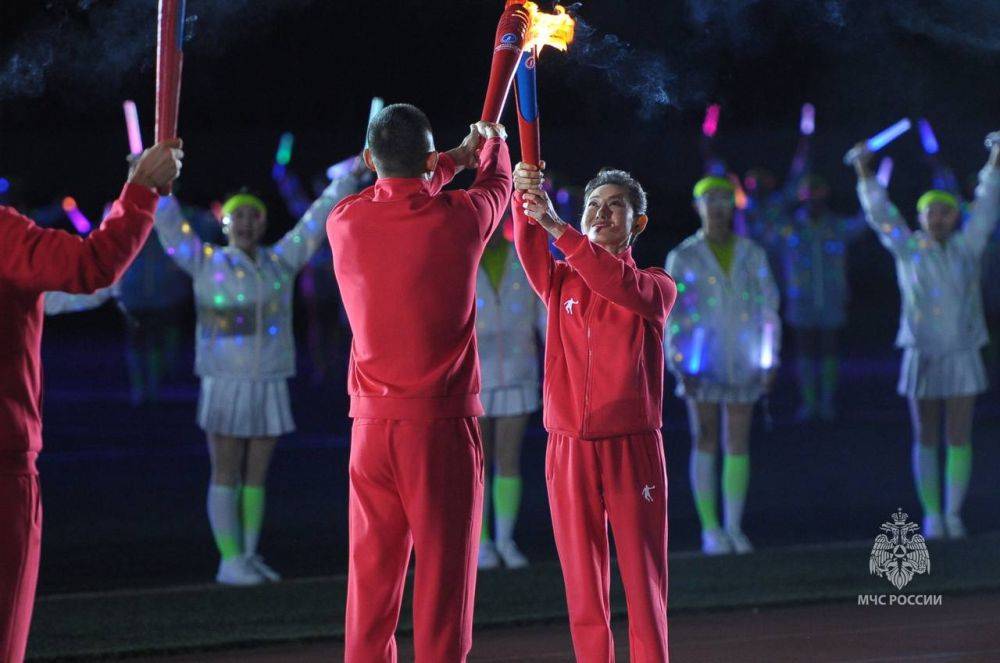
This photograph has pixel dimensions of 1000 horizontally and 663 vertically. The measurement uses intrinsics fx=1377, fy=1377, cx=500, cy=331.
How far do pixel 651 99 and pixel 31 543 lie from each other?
300 centimetres

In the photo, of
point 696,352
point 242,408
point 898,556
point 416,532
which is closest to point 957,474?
point 898,556

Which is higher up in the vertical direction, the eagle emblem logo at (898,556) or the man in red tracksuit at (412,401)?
the man in red tracksuit at (412,401)

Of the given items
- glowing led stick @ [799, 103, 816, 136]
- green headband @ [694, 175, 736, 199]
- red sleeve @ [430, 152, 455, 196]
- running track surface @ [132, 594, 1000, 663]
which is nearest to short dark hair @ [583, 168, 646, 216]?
red sleeve @ [430, 152, 455, 196]

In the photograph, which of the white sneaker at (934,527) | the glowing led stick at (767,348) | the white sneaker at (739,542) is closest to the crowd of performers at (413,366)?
the white sneaker at (739,542)

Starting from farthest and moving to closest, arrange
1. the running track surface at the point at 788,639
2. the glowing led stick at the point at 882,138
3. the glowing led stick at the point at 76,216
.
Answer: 1. the glowing led stick at the point at 76,216
2. the glowing led stick at the point at 882,138
3. the running track surface at the point at 788,639

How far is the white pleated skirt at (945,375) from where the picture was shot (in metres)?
7.94

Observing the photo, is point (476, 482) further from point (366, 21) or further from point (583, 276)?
point (366, 21)

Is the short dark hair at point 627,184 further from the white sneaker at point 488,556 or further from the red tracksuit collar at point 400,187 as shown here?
the white sneaker at point 488,556

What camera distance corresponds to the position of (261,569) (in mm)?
7016

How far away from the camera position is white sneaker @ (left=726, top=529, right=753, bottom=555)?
24.6 ft

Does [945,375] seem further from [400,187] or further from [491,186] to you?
[400,187]

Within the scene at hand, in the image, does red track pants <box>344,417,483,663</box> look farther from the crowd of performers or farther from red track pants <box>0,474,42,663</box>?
red track pants <box>0,474,42,663</box>

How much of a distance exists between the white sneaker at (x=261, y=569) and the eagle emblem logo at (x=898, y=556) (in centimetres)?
305

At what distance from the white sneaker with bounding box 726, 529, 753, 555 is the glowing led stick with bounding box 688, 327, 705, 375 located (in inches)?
35.7
